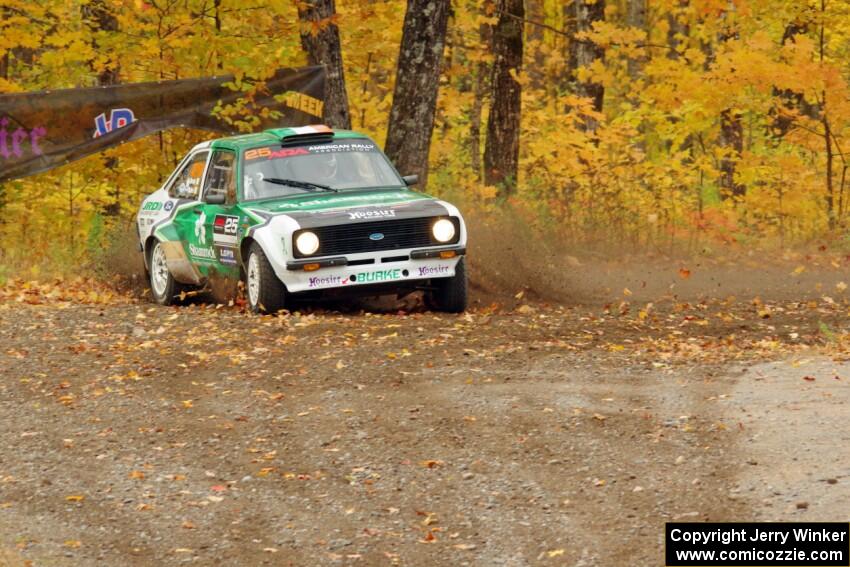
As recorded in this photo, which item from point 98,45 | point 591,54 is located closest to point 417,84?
point 591,54

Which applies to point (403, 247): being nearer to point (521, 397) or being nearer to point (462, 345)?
point (462, 345)

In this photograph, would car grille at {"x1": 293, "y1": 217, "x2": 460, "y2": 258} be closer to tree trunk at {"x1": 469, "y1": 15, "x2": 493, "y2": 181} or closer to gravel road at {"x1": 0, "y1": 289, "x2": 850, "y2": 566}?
gravel road at {"x1": 0, "y1": 289, "x2": 850, "y2": 566}

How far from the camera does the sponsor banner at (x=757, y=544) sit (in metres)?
5.53

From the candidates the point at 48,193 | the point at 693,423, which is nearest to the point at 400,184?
the point at 693,423

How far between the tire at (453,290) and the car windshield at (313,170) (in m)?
1.34

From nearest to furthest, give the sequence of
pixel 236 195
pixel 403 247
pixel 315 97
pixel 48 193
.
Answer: pixel 403 247 < pixel 236 195 < pixel 315 97 < pixel 48 193

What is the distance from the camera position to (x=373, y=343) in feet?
35.4

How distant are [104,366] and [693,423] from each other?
465 cm

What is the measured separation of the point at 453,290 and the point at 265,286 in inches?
71.4

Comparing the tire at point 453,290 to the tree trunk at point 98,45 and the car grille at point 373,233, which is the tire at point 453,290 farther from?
the tree trunk at point 98,45

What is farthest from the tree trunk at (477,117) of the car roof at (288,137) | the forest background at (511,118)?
the car roof at (288,137)

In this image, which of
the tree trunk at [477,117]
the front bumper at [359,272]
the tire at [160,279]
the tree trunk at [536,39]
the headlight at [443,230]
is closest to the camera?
the front bumper at [359,272]

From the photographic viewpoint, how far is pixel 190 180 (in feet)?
47.6

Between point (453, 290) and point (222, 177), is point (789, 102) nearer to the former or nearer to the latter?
point (453, 290)
